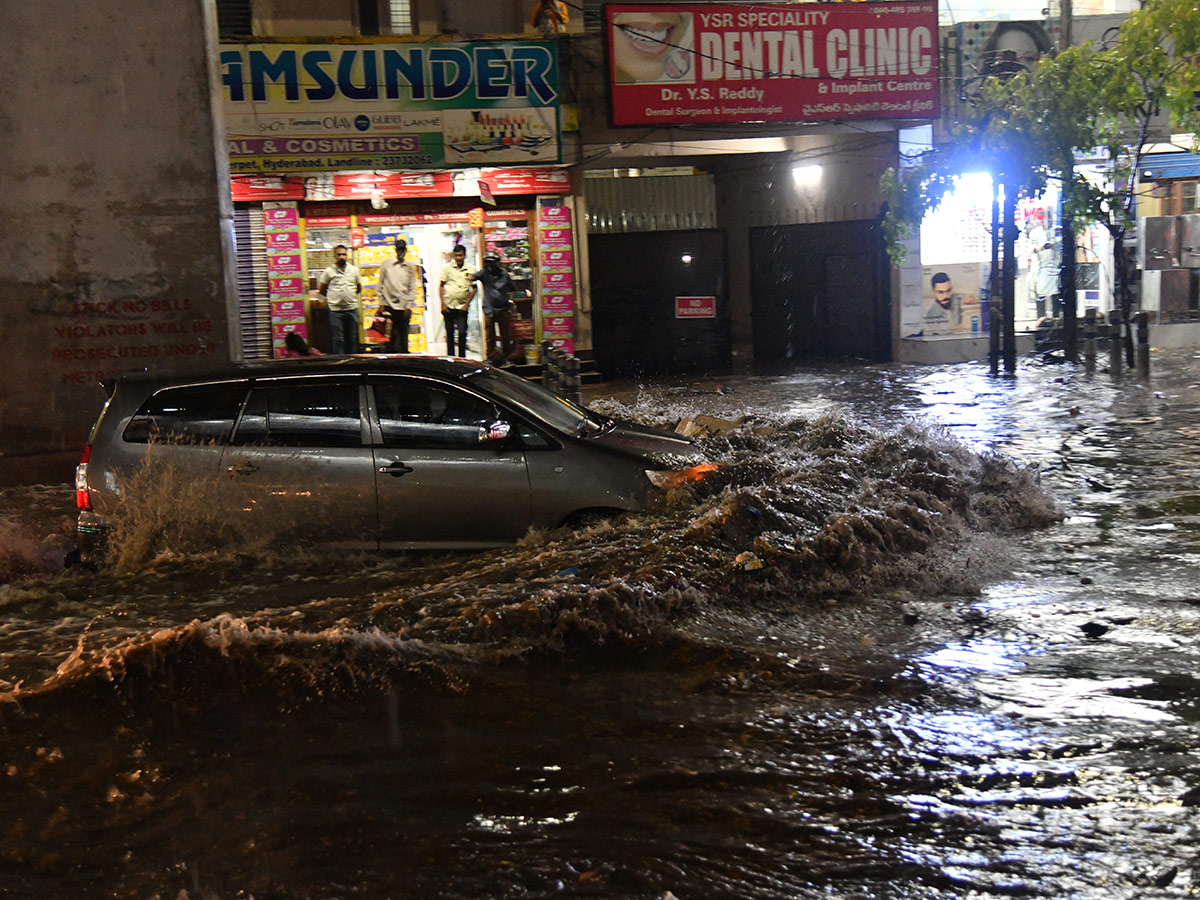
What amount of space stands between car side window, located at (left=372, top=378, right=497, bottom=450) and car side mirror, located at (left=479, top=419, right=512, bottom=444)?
3cm

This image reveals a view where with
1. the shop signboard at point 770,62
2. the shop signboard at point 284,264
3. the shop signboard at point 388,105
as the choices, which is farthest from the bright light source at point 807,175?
the shop signboard at point 284,264

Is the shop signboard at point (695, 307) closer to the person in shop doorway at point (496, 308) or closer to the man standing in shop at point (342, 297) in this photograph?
the person in shop doorway at point (496, 308)

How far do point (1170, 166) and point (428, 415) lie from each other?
2136 centimetres

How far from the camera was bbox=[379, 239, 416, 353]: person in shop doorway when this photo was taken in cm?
1803

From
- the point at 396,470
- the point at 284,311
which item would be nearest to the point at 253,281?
the point at 284,311

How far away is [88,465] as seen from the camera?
7543 millimetres

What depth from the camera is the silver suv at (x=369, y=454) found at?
23.9ft

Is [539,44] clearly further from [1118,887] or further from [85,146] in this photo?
[1118,887]

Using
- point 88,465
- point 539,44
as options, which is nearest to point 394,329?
point 539,44

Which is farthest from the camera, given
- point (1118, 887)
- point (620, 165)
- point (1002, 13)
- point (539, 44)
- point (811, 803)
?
point (1002, 13)

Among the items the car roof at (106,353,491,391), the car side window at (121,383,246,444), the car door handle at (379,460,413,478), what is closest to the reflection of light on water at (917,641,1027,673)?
the car door handle at (379,460,413,478)

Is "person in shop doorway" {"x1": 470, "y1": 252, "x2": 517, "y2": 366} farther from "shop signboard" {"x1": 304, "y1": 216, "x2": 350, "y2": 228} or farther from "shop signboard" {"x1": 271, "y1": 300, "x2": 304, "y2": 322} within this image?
"shop signboard" {"x1": 271, "y1": 300, "x2": 304, "y2": 322}

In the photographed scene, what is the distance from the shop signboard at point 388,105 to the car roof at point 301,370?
9933 mm

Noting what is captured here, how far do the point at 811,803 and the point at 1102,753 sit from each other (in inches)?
47.5
